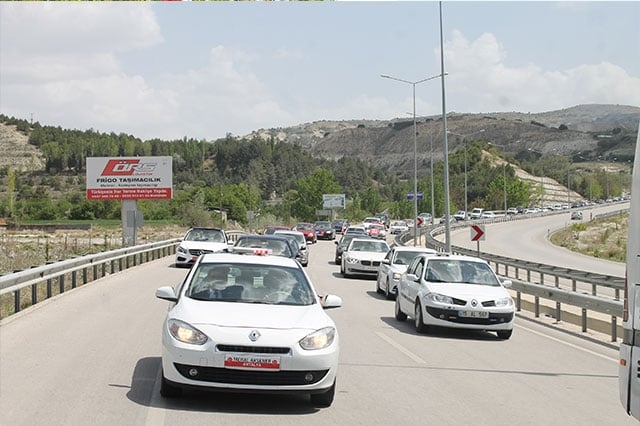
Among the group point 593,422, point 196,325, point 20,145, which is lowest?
point 593,422

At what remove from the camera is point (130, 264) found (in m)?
34.4

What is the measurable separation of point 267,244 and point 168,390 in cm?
1804

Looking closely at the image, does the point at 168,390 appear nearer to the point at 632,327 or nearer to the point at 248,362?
the point at 248,362

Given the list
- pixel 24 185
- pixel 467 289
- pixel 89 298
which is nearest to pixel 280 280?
pixel 467 289

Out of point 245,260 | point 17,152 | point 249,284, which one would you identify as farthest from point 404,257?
point 17,152

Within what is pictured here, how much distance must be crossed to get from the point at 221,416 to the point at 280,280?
2.27 m

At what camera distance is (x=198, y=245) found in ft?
106

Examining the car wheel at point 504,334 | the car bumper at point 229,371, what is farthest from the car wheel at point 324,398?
the car wheel at point 504,334

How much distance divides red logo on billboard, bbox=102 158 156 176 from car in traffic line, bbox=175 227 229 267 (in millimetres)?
25204

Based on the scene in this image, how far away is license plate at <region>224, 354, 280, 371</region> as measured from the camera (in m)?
8.27

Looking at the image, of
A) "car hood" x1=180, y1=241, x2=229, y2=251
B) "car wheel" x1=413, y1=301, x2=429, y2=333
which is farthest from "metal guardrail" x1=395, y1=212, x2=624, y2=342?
"car hood" x1=180, y1=241, x2=229, y2=251

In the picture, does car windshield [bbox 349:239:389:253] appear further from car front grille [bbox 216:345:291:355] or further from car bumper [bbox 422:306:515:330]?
car front grille [bbox 216:345:291:355]

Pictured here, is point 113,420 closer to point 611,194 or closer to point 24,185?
point 24,185

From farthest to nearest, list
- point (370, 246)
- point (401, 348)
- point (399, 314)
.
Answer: point (370, 246)
point (399, 314)
point (401, 348)
